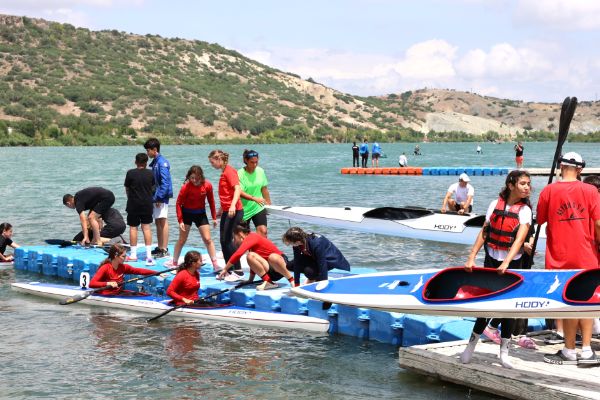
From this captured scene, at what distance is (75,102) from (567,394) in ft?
395

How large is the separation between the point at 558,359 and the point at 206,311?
5.03 metres

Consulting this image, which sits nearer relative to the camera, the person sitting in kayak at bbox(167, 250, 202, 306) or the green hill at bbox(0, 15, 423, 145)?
the person sitting in kayak at bbox(167, 250, 202, 306)

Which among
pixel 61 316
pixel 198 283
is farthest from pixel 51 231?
pixel 198 283

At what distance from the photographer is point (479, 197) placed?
91.6 feet

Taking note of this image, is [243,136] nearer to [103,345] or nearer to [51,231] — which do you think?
[51,231]

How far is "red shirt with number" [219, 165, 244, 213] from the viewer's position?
922cm

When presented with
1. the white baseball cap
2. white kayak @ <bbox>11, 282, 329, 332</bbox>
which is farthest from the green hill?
the white baseball cap

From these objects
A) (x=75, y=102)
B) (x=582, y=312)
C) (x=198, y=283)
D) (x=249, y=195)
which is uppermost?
(x=75, y=102)

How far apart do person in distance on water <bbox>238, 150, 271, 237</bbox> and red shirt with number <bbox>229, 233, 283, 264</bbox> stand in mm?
665

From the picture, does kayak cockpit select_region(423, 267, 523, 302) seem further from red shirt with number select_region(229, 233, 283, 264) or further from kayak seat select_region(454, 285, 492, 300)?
red shirt with number select_region(229, 233, 283, 264)

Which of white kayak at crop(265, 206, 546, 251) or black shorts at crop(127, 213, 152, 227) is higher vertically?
black shorts at crop(127, 213, 152, 227)

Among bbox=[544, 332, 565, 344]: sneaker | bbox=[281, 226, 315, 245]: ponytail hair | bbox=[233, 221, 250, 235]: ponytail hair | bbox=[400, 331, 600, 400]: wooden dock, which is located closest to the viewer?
bbox=[400, 331, 600, 400]: wooden dock

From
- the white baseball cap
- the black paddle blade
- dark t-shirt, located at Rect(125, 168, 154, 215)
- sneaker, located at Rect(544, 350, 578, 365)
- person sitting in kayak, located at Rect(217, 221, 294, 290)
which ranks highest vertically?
the white baseball cap

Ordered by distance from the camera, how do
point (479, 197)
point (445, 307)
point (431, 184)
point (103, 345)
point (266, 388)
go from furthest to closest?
point (431, 184) → point (479, 197) → point (103, 345) → point (266, 388) → point (445, 307)
